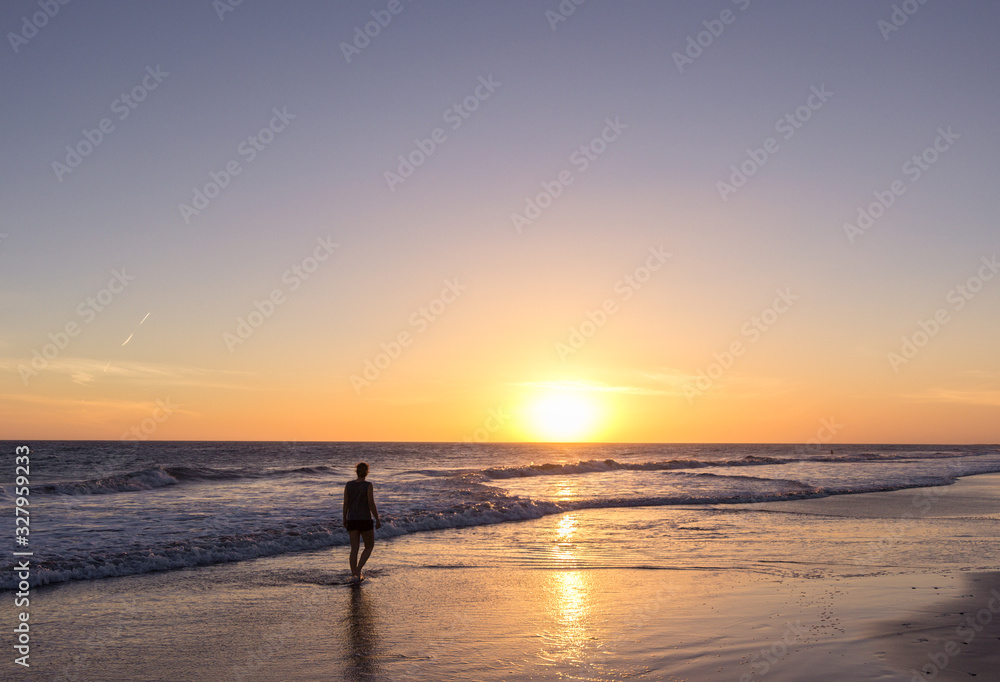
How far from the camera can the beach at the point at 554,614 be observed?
22.0 feet

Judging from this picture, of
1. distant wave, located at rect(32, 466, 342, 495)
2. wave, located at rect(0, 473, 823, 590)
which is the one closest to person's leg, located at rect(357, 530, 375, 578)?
wave, located at rect(0, 473, 823, 590)

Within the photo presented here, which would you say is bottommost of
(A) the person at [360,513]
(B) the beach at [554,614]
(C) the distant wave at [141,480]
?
(B) the beach at [554,614]

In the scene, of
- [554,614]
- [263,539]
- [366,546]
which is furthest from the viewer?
[263,539]

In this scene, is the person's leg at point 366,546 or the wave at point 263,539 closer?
the person's leg at point 366,546

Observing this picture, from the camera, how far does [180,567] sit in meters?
12.3

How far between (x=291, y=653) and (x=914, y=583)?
891 cm

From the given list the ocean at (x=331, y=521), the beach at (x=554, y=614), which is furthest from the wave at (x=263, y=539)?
the beach at (x=554, y=614)

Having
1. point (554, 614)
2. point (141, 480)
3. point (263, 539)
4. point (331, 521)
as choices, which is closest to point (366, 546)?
point (554, 614)

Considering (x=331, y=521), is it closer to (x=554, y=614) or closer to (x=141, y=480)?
(x=554, y=614)

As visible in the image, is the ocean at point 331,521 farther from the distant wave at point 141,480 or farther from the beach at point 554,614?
the beach at point 554,614

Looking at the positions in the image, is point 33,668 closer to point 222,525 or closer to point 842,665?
point 842,665

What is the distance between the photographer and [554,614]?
868 cm

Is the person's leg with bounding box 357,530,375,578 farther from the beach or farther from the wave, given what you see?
the wave

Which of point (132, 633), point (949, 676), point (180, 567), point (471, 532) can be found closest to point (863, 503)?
point (471, 532)
